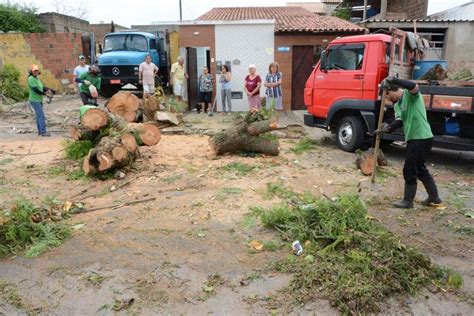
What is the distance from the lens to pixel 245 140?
24.7ft

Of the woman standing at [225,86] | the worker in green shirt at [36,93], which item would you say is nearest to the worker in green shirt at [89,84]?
the worker in green shirt at [36,93]

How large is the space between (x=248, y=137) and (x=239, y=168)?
2.95 ft

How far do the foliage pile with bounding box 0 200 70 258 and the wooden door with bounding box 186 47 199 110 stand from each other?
391 inches

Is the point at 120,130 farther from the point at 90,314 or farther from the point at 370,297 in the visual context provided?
the point at 370,297

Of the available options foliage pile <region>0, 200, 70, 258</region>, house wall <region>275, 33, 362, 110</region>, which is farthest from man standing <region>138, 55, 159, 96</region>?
foliage pile <region>0, 200, 70, 258</region>

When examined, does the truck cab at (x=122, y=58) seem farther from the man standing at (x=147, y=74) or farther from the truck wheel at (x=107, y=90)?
the man standing at (x=147, y=74)

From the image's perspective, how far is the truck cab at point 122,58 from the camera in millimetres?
14008

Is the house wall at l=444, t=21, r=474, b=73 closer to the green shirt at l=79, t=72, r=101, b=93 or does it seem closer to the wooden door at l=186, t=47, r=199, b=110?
the wooden door at l=186, t=47, r=199, b=110

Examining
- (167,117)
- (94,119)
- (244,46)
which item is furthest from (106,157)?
(244,46)

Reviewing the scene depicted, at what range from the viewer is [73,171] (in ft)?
22.1

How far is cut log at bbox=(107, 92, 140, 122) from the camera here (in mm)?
9914

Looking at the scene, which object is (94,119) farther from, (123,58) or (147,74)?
(123,58)

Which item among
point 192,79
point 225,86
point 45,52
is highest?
point 45,52

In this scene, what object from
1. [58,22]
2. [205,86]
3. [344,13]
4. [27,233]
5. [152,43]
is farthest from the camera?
[344,13]
